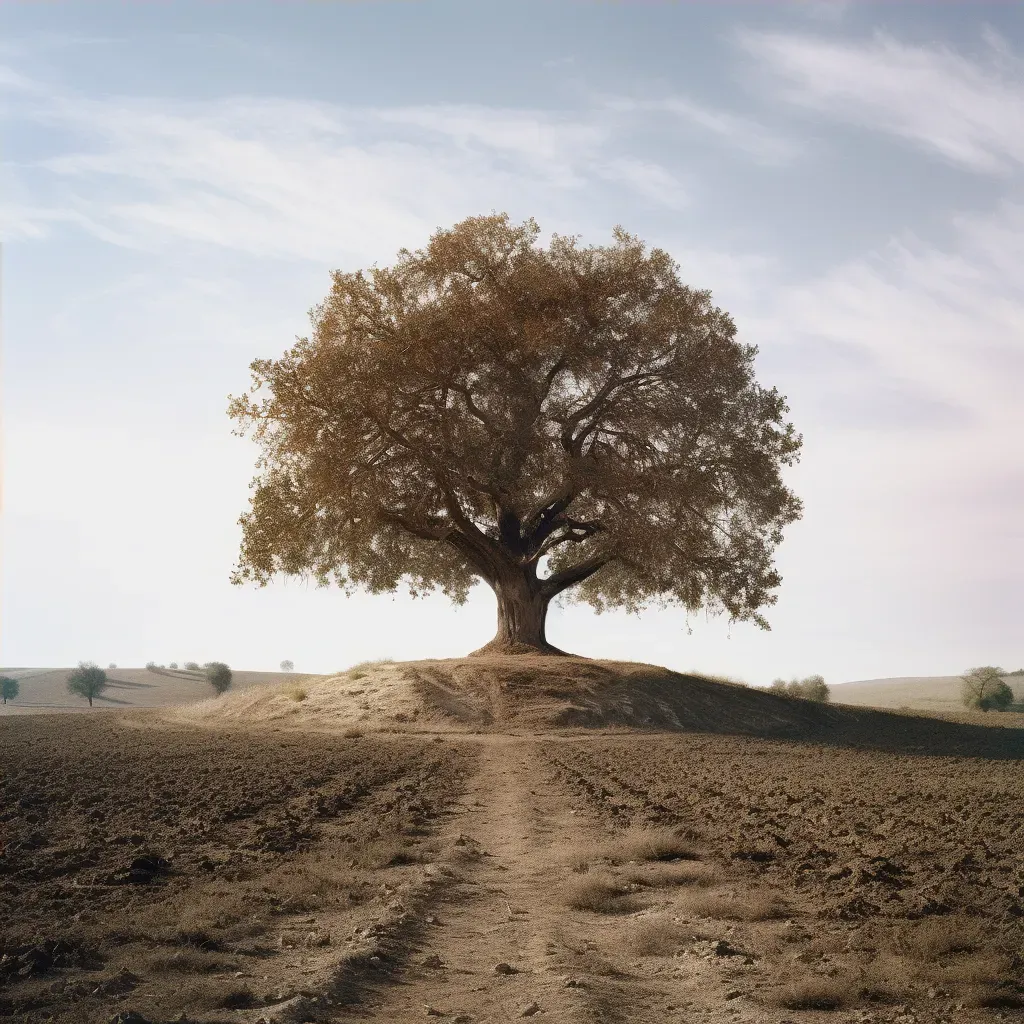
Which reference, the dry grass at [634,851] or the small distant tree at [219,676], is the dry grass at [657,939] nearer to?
the dry grass at [634,851]

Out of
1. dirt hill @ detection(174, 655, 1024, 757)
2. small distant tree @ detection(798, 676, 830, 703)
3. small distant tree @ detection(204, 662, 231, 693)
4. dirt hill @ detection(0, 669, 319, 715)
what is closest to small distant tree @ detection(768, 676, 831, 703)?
small distant tree @ detection(798, 676, 830, 703)

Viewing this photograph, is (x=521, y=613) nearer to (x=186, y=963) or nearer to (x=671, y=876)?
(x=671, y=876)

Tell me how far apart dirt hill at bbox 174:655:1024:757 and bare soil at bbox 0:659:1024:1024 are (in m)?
9.23

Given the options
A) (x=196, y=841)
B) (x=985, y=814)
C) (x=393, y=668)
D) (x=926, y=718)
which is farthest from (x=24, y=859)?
(x=926, y=718)

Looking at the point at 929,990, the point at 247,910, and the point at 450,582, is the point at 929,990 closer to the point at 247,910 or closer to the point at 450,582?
the point at 247,910

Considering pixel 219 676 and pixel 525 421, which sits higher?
pixel 525 421

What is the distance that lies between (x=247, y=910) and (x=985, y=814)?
Answer: 30.2ft

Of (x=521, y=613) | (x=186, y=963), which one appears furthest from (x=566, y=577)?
(x=186, y=963)

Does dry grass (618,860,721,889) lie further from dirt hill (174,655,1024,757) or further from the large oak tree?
the large oak tree

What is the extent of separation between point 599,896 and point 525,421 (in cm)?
2610

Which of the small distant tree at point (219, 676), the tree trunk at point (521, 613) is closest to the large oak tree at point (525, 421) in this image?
the tree trunk at point (521, 613)

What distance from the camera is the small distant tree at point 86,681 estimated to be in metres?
77.8

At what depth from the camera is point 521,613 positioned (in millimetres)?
36812

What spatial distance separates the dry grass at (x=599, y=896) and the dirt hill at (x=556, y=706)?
18805mm
